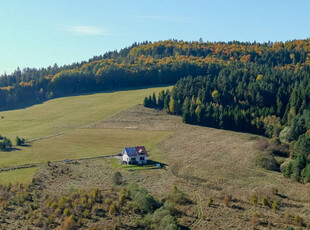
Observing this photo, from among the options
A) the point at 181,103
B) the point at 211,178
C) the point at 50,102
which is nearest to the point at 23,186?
the point at 211,178

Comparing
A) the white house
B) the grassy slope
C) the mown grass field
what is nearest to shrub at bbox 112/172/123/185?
the white house

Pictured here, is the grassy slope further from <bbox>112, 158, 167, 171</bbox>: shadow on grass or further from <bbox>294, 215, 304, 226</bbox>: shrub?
<bbox>294, 215, 304, 226</bbox>: shrub

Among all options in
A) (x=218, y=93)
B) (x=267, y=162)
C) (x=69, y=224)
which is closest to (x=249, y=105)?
(x=218, y=93)

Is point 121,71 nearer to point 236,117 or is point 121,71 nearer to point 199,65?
point 199,65

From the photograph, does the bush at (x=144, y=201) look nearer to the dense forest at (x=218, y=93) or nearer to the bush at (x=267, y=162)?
the dense forest at (x=218, y=93)

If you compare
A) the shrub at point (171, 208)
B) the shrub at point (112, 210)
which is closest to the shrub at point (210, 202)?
the shrub at point (171, 208)

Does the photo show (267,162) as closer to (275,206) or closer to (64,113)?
(275,206)
